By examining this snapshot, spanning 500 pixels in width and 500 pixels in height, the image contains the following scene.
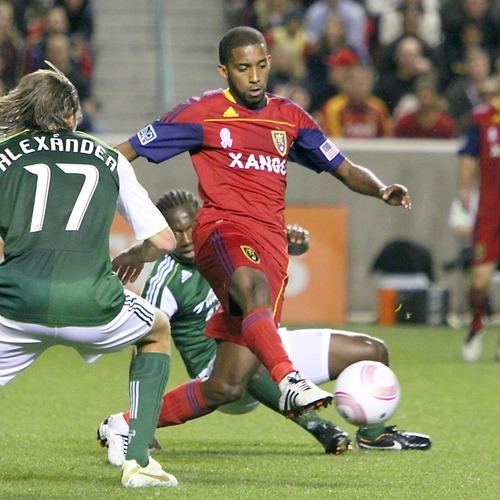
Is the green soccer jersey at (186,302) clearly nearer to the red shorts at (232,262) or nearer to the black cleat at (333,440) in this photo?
the red shorts at (232,262)

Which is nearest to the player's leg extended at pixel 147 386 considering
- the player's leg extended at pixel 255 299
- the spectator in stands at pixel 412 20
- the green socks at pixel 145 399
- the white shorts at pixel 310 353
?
the green socks at pixel 145 399

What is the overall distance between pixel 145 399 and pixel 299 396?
0.69 m

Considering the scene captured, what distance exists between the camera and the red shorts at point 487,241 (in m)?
11.3

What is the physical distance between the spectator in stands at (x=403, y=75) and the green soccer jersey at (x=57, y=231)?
36.3ft

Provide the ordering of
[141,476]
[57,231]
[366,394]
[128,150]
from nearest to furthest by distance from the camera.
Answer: [57,231], [141,476], [366,394], [128,150]

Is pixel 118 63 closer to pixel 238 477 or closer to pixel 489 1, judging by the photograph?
pixel 489 1

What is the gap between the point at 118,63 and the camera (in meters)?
17.3

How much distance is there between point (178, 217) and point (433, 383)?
3434 mm

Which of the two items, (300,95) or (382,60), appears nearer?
(300,95)

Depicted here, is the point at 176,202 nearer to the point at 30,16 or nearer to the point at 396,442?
the point at 396,442

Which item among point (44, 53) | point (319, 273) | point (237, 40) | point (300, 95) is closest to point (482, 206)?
point (319, 273)

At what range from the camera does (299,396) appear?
5281 millimetres

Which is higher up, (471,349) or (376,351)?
(376,351)

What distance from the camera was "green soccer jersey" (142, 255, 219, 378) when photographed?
6952 millimetres
